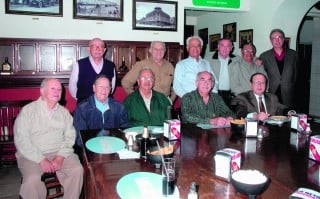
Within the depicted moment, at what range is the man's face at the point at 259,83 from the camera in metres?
3.04

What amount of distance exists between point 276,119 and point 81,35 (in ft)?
12.2

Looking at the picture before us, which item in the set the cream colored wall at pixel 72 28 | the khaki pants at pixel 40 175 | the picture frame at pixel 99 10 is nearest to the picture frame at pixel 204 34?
the cream colored wall at pixel 72 28

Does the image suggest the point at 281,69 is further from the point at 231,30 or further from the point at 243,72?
the point at 231,30

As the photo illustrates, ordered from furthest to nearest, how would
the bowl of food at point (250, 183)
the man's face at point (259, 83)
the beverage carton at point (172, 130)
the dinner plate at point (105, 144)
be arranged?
the man's face at point (259, 83) < the beverage carton at point (172, 130) < the dinner plate at point (105, 144) < the bowl of food at point (250, 183)

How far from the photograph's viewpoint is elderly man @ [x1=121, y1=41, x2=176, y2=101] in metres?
3.64

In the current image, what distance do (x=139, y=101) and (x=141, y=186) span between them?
1.55m

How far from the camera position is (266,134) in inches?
91.5

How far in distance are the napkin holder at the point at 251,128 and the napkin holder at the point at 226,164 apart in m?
0.81

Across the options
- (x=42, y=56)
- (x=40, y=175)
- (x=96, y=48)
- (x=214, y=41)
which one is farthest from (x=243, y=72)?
(x=214, y=41)

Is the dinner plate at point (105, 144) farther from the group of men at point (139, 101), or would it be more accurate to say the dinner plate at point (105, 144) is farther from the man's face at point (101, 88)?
the man's face at point (101, 88)

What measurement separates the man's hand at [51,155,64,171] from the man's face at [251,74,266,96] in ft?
6.48

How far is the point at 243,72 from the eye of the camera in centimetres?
373

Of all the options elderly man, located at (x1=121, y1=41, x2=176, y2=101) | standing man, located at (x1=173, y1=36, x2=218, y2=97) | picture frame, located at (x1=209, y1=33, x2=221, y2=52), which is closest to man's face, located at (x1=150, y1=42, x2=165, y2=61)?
elderly man, located at (x1=121, y1=41, x2=176, y2=101)

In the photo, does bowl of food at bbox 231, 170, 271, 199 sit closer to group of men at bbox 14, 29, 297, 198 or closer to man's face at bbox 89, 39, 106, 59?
group of men at bbox 14, 29, 297, 198
